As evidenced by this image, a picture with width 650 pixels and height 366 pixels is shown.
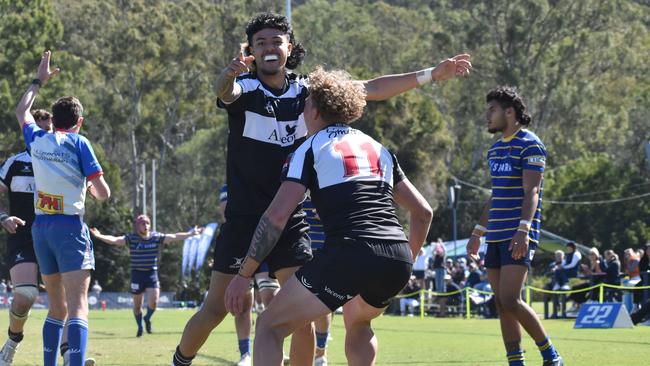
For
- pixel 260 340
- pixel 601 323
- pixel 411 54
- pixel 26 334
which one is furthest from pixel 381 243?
pixel 411 54

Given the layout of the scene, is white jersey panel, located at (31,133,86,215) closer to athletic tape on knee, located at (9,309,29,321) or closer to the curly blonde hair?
athletic tape on knee, located at (9,309,29,321)

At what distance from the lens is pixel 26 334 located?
17.4 meters

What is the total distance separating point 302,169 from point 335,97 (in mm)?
471

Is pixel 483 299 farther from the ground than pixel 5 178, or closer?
closer

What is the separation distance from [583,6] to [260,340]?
5378 centimetres

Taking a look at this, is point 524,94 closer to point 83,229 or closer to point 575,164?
point 575,164

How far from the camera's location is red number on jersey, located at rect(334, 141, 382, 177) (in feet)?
19.7

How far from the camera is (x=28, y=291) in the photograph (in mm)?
9664

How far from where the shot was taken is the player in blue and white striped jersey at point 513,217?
8.62 metres

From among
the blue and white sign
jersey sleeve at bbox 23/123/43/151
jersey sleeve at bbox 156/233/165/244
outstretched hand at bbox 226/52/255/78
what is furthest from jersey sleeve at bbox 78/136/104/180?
the blue and white sign

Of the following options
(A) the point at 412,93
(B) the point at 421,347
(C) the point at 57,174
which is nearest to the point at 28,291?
(C) the point at 57,174

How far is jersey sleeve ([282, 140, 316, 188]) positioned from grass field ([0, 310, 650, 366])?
219 inches

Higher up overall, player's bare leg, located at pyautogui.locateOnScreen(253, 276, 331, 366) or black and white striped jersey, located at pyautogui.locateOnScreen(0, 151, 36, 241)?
black and white striped jersey, located at pyautogui.locateOnScreen(0, 151, 36, 241)

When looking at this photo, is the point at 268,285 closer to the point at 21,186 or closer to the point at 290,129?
the point at 21,186
